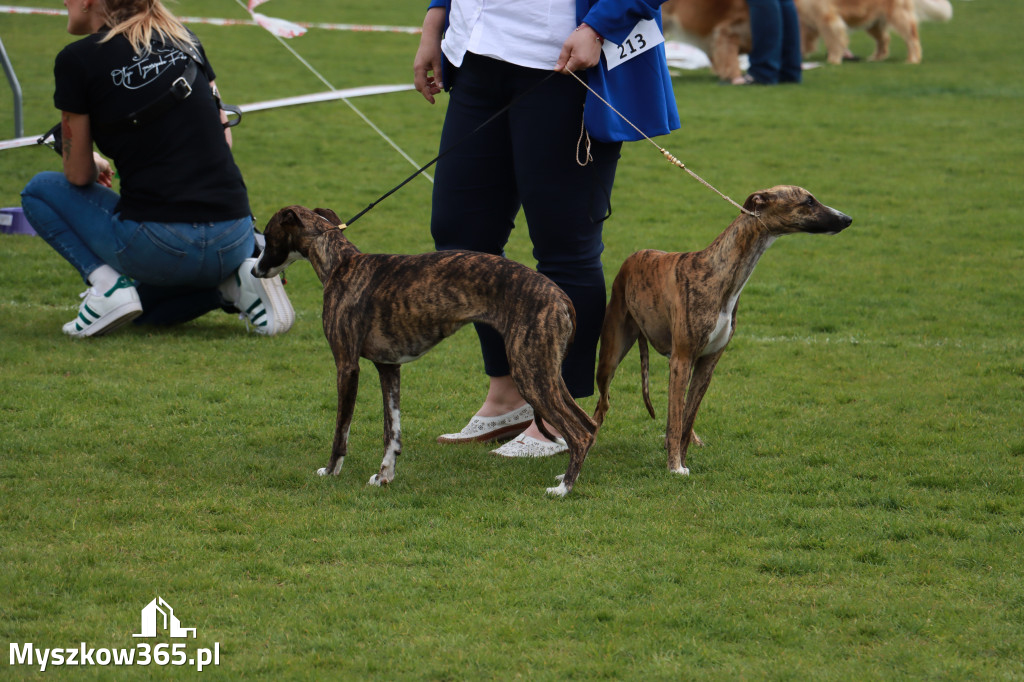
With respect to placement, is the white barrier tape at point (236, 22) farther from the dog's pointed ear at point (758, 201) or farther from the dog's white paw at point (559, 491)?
the dog's white paw at point (559, 491)

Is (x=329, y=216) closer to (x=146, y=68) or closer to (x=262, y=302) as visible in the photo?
(x=146, y=68)

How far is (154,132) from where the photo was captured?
6062mm

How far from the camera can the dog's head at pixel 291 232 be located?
4.46 meters

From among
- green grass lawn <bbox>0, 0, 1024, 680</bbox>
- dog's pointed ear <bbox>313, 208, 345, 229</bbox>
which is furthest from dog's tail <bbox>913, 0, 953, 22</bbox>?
dog's pointed ear <bbox>313, 208, 345, 229</bbox>

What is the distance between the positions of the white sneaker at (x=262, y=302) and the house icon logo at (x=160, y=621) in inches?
131

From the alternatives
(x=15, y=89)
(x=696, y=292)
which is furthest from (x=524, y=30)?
(x=15, y=89)

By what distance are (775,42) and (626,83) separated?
1252cm

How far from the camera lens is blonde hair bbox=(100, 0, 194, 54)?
592 cm

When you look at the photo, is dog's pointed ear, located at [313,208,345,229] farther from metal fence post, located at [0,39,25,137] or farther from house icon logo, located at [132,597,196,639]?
metal fence post, located at [0,39,25,137]

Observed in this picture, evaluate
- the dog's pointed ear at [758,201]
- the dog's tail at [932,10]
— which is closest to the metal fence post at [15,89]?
the dog's pointed ear at [758,201]

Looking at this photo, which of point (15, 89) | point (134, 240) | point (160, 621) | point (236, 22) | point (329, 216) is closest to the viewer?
point (160, 621)

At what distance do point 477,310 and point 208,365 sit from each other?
7.62ft

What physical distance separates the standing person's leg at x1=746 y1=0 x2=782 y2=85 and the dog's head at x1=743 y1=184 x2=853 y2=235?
12224mm

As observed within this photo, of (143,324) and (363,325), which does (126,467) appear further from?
(143,324)
